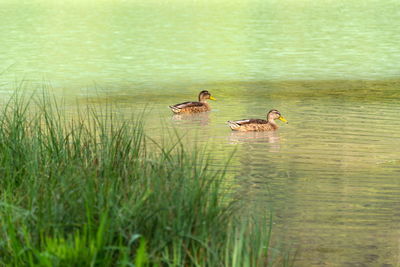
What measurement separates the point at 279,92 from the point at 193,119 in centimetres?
369

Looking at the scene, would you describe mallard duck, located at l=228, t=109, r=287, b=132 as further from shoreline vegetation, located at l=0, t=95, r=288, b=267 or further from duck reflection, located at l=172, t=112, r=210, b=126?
shoreline vegetation, located at l=0, t=95, r=288, b=267

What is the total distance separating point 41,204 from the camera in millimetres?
5820

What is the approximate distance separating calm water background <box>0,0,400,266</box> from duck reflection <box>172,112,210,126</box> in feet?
0.09

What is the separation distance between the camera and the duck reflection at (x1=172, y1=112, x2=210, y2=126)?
50.9 ft

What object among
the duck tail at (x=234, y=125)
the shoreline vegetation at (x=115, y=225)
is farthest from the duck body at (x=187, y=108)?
the shoreline vegetation at (x=115, y=225)

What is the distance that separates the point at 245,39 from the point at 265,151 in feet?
70.8

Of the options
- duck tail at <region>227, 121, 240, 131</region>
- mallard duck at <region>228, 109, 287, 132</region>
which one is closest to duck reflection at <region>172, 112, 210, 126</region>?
duck tail at <region>227, 121, 240, 131</region>

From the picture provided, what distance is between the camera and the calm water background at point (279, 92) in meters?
8.92

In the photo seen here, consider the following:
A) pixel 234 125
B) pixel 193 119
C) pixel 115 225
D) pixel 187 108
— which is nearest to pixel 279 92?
pixel 187 108

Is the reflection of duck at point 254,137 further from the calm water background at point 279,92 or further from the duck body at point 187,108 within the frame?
the duck body at point 187,108

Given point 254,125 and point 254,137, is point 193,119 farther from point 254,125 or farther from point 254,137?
point 254,137

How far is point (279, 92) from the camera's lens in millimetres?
18953

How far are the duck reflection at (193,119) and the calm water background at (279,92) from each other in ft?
0.09

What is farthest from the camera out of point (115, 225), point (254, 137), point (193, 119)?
point (193, 119)
